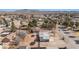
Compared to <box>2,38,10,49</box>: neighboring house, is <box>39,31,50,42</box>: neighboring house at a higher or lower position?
higher

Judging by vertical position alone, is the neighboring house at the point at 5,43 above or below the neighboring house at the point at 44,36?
below
